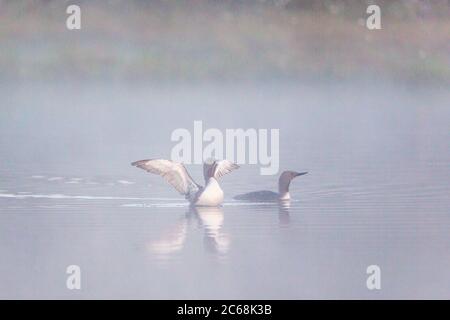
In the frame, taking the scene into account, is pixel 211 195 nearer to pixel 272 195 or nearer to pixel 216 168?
pixel 216 168

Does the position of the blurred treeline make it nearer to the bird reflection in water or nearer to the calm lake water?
the calm lake water

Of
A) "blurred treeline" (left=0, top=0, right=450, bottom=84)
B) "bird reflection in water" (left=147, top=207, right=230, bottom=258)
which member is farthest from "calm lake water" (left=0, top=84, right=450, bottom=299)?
"blurred treeline" (left=0, top=0, right=450, bottom=84)

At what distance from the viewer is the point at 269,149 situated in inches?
290

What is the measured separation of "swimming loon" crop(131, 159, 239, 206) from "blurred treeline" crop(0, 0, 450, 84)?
1.48 metres

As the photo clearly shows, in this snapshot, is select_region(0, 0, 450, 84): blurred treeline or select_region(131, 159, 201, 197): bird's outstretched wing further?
select_region(0, 0, 450, 84): blurred treeline

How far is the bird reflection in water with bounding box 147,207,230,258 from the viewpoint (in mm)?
6039

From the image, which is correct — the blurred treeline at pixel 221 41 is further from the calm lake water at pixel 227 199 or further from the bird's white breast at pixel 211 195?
the bird's white breast at pixel 211 195

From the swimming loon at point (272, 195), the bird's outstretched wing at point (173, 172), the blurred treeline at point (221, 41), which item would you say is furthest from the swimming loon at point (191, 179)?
the blurred treeline at point (221, 41)

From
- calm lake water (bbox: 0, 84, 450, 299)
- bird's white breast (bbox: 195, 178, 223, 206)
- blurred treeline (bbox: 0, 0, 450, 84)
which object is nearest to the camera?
calm lake water (bbox: 0, 84, 450, 299)

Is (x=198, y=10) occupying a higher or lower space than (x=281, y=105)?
higher

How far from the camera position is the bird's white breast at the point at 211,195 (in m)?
6.80

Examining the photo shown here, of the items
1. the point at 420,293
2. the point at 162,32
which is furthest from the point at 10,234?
the point at 162,32

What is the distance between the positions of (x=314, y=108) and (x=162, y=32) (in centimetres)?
95
